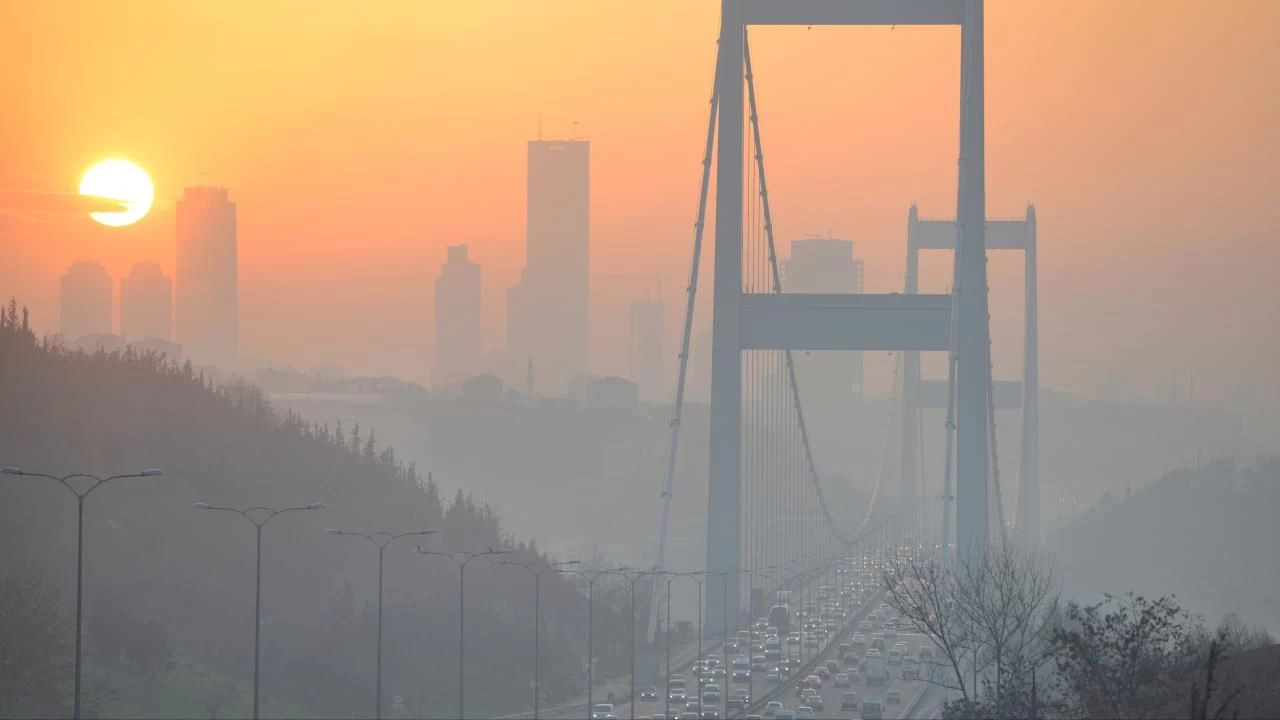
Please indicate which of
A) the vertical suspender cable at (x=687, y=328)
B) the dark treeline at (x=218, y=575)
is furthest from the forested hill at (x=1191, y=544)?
the vertical suspender cable at (x=687, y=328)

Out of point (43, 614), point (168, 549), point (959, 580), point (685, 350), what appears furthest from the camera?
point (168, 549)

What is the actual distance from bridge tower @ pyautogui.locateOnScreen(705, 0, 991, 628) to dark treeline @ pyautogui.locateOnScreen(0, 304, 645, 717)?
1093 centimetres

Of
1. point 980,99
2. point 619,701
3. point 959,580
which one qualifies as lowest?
point 619,701

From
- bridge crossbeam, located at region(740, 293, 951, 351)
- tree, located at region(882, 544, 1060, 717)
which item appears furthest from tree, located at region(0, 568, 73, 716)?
tree, located at region(882, 544, 1060, 717)

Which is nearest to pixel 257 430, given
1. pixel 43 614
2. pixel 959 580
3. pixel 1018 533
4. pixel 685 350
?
pixel 1018 533

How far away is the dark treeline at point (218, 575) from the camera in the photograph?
178 feet

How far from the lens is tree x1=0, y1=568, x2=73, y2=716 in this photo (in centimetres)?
4675

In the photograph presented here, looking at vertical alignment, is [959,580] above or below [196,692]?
above

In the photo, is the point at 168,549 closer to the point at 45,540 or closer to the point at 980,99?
the point at 45,540

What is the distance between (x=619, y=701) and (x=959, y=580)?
1425 cm

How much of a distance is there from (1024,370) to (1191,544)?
4029 centimetres

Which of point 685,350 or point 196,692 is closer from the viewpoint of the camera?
point 196,692

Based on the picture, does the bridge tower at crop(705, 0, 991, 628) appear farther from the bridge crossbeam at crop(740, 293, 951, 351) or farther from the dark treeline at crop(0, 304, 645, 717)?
the dark treeline at crop(0, 304, 645, 717)

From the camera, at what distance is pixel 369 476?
109 m
